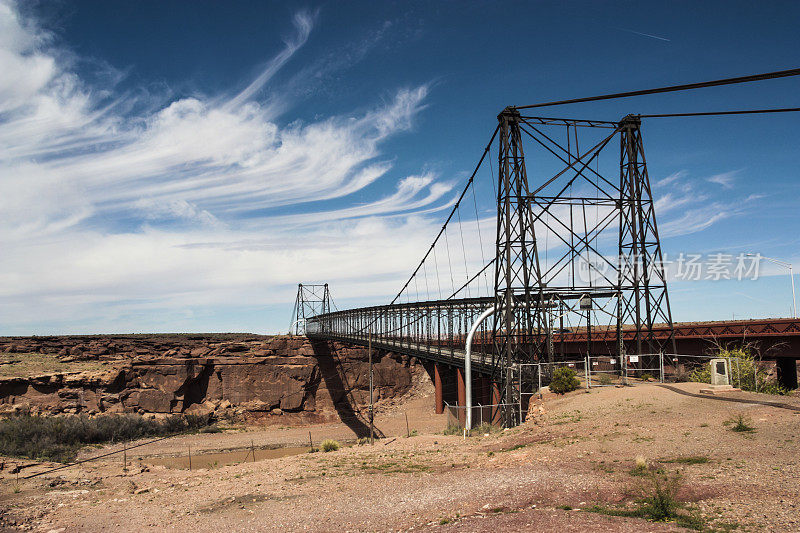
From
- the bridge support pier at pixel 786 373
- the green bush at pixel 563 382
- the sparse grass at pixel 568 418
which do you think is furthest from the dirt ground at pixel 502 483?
the bridge support pier at pixel 786 373

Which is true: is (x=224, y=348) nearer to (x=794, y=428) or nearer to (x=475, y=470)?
(x=475, y=470)

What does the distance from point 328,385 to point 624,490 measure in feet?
156

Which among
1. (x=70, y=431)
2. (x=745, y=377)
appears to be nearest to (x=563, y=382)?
(x=745, y=377)

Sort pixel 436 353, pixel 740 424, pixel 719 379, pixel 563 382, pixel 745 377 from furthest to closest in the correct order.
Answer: pixel 436 353
pixel 745 377
pixel 563 382
pixel 719 379
pixel 740 424

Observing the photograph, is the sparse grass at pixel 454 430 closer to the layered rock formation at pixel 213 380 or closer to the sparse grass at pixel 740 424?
the sparse grass at pixel 740 424

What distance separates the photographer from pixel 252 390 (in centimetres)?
5178

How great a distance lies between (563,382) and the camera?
21359 mm

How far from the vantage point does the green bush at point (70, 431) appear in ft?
97.0

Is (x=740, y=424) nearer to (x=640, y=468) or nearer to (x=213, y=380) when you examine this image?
(x=640, y=468)

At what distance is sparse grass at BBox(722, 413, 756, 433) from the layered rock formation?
42405 mm

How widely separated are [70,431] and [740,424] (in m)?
40.0

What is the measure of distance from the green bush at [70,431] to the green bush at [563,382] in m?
27.2

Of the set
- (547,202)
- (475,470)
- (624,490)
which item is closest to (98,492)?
(475,470)

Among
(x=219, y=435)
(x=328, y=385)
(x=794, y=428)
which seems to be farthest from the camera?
(x=328, y=385)
